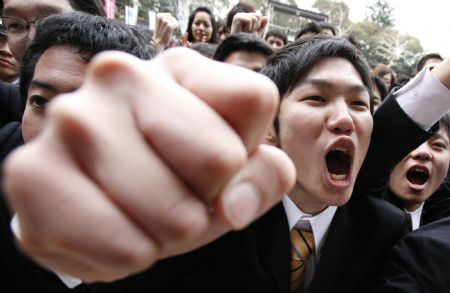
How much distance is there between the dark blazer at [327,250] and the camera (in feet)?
2.40

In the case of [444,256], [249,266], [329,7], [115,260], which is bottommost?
[329,7]

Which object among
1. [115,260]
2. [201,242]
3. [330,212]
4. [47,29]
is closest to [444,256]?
[330,212]

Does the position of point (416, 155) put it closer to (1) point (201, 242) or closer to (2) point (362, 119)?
(2) point (362, 119)

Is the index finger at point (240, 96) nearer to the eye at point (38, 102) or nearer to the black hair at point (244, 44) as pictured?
the eye at point (38, 102)

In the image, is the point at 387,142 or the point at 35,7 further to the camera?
the point at 35,7

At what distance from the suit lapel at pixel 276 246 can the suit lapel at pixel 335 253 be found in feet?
0.27

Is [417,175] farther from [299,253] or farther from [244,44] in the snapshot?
[244,44]

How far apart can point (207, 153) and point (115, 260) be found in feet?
0.35

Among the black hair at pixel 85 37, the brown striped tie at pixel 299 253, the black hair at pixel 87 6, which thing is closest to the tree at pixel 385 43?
the black hair at pixel 87 6

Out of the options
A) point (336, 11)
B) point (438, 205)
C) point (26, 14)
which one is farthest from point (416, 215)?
point (336, 11)

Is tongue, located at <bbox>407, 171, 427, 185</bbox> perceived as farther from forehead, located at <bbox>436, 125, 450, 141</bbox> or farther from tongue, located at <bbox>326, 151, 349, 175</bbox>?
tongue, located at <bbox>326, 151, 349, 175</bbox>

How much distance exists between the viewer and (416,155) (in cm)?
142

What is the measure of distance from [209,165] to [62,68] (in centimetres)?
72

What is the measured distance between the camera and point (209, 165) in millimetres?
276
